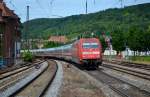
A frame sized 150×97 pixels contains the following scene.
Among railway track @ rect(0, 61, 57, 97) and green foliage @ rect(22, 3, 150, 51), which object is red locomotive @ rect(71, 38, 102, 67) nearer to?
railway track @ rect(0, 61, 57, 97)

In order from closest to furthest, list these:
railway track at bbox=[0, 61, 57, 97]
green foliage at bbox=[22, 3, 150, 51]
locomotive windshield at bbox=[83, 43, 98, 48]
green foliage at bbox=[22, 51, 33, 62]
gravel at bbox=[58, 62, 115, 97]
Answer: gravel at bbox=[58, 62, 115, 97], railway track at bbox=[0, 61, 57, 97], locomotive windshield at bbox=[83, 43, 98, 48], green foliage at bbox=[22, 51, 33, 62], green foliage at bbox=[22, 3, 150, 51]

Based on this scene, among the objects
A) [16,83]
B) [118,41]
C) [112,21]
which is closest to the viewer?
[16,83]

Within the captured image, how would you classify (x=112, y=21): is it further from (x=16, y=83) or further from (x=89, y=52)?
(x=16, y=83)

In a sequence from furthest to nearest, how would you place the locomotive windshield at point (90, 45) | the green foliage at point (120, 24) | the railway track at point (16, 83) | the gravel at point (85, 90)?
the green foliage at point (120, 24)
the locomotive windshield at point (90, 45)
the railway track at point (16, 83)
the gravel at point (85, 90)

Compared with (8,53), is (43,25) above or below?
above

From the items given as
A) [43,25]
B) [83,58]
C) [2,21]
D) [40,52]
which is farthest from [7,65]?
[43,25]

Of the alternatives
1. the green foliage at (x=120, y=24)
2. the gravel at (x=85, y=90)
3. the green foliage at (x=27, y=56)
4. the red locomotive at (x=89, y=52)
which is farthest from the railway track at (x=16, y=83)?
the green foliage at (x=120, y=24)

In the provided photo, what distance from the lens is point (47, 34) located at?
19062cm

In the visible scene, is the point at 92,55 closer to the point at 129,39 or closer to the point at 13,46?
the point at 13,46

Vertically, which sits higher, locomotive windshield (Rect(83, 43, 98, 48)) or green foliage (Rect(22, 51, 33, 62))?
locomotive windshield (Rect(83, 43, 98, 48))

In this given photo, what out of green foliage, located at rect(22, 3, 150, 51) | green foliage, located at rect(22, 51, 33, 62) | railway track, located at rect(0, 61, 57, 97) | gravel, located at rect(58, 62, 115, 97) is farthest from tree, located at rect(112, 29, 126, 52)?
gravel, located at rect(58, 62, 115, 97)

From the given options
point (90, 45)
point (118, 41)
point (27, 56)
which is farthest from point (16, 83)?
point (118, 41)

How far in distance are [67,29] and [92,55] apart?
10730 centimetres

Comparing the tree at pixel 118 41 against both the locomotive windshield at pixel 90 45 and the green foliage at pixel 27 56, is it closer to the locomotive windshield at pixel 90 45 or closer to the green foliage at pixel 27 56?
the green foliage at pixel 27 56
